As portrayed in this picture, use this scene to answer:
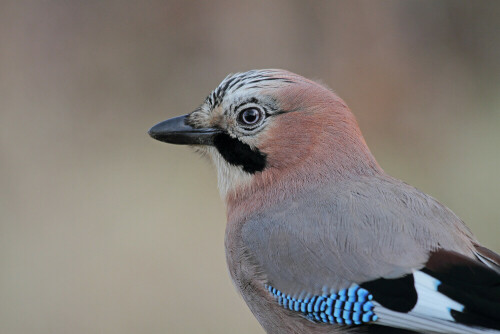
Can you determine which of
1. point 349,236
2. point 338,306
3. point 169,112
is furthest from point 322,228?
point 169,112

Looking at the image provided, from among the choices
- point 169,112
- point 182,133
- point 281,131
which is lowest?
point 281,131

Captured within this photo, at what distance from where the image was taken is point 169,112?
23.4 feet

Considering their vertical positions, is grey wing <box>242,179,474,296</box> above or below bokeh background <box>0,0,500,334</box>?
below

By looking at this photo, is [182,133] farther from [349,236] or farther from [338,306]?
[338,306]

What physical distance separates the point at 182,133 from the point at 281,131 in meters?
0.46

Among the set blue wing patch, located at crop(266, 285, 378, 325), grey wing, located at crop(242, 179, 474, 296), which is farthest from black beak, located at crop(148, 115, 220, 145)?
blue wing patch, located at crop(266, 285, 378, 325)

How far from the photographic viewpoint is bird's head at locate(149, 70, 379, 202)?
312cm

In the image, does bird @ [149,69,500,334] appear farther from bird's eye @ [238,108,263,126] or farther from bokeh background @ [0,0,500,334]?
bokeh background @ [0,0,500,334]

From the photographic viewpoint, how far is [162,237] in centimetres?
618

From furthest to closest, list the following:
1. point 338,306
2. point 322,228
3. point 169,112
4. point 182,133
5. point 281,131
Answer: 1. point 169,112
2. point 182,133
3. point 281,131
4. point 322,228
5. point 338,306

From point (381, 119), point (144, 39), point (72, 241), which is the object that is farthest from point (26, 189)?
point (381, 119)

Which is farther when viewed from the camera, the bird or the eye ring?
the eye ring

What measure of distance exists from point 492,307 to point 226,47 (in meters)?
5.36

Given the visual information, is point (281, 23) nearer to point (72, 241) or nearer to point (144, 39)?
point (144, 39)
